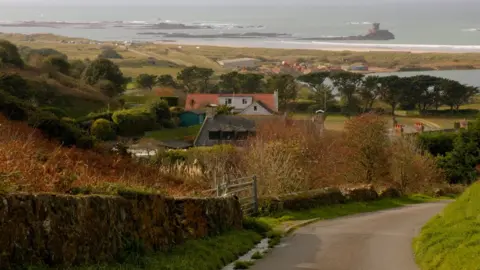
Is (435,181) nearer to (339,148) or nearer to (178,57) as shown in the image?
(339,148)

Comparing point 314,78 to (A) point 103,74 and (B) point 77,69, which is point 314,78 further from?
(A) point 103,74

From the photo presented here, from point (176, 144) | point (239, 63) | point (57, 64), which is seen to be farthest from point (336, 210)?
point (239, 63)

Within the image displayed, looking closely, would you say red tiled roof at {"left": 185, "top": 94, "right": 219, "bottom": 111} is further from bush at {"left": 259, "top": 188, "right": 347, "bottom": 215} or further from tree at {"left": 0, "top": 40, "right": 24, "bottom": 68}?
bush at {"left": 259, "top": 188, "right": 347, "bottom": 215}

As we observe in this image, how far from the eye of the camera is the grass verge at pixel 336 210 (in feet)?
62.3

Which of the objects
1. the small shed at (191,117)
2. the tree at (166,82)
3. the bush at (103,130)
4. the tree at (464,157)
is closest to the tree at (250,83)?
the tree at (166,82)

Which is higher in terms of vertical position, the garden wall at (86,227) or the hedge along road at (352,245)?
the garden wall at (86,227)

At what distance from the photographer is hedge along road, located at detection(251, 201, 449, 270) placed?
12859 mm

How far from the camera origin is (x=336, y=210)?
21422mm

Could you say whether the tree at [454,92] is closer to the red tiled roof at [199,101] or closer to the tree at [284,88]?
the tree at [284,88]

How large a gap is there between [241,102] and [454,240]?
2039 inches

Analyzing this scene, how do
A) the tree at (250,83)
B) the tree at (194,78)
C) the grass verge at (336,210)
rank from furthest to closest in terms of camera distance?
the tree at (194,78) → the tree at (250,83) → the grass verge at (336,210)

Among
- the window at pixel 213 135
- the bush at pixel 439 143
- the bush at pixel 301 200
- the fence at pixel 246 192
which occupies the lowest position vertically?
the bush at pixel 439 143

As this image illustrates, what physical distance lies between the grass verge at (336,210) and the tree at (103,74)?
37.7 metres

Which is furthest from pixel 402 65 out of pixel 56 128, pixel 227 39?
pixel 56 128
